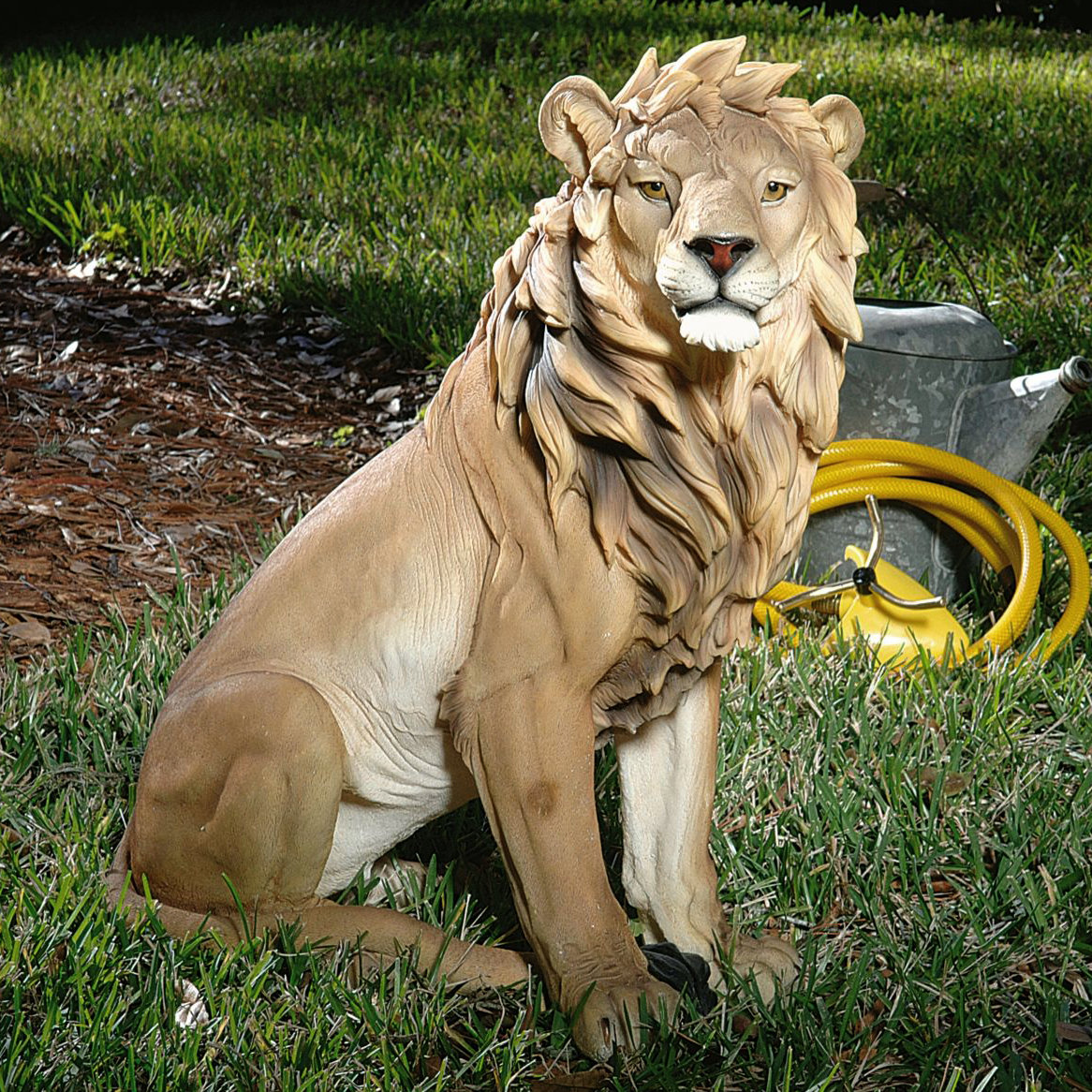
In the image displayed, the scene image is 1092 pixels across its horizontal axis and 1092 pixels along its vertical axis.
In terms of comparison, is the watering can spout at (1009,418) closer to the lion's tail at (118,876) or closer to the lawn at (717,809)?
the lawn at (717,809)

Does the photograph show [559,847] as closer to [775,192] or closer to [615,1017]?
[615,1017]

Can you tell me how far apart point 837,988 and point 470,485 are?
3.59 ft

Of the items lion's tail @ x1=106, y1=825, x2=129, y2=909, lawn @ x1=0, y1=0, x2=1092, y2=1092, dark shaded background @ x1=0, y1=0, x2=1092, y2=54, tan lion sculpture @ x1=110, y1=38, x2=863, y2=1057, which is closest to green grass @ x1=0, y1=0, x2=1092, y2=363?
lawn @ x1=0, y1=0, x2=1092, y2=1092

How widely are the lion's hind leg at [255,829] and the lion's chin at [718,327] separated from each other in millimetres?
815

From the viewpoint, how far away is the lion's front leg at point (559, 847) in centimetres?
183

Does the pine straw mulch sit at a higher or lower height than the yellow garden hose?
lower

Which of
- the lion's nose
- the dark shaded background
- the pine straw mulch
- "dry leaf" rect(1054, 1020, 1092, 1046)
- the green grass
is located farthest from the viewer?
the dark shaded background

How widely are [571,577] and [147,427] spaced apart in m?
3.03

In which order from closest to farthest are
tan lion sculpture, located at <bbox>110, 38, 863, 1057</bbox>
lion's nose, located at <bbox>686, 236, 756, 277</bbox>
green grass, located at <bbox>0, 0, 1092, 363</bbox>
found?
lion's nose, located at <bbox>686, 236, 756, 277</bbox>
tan lion sculpture, located at <bbox>110, 38, 863, 1057</bbox>
green grass, located at <bbox>0, 0, 1092, 363</bbox>

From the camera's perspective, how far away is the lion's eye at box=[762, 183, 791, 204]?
163cm

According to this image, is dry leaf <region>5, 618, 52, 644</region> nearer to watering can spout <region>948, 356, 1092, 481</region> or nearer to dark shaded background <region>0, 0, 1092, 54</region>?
watering can spout <region>948, 356, 1092, 481</region>

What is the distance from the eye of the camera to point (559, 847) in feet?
6.08

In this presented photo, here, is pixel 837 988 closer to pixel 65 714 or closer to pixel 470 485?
pixel 470 485

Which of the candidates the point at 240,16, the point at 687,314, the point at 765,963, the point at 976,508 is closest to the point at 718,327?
the point at 687,314
